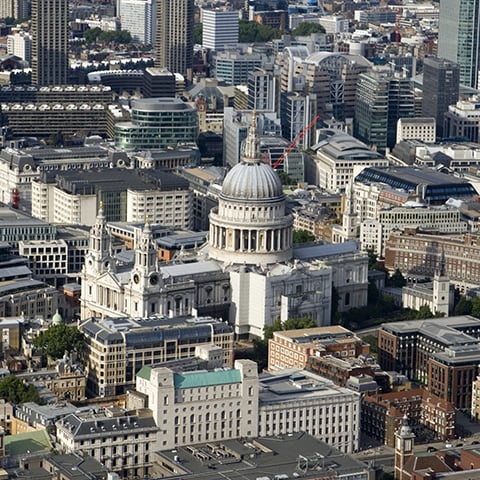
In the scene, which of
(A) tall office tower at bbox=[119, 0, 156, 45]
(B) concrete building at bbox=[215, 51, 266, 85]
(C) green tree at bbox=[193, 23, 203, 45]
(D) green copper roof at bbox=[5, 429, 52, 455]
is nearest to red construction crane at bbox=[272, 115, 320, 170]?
(B) concrete building at bbox=[215, 51, 266, 85]

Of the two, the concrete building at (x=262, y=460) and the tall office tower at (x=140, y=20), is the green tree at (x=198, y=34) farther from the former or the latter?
the concrete building at (x=262, y=460)

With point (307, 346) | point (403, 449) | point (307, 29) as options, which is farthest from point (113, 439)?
point (307, 29)

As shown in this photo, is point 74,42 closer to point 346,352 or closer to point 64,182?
point 64,182

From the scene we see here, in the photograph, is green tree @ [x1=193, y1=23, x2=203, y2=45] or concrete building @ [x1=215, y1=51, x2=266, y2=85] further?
green tree @ [x1=193, y1=23, x2=203, y2=45]

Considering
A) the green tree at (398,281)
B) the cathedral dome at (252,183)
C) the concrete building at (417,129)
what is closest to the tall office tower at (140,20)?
the concrete building at (417,129)

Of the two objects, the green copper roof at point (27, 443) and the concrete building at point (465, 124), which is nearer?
the green copper roof at point (27, 443)

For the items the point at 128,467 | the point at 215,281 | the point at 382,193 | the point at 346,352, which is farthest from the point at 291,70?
the point at 128,467

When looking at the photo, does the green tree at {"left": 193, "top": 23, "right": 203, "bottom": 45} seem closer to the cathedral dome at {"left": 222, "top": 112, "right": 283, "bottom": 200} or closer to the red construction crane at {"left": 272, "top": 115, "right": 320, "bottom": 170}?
the red construction crane at {"left": 272, "top": 115, "right": 320, "bottom": 170}
